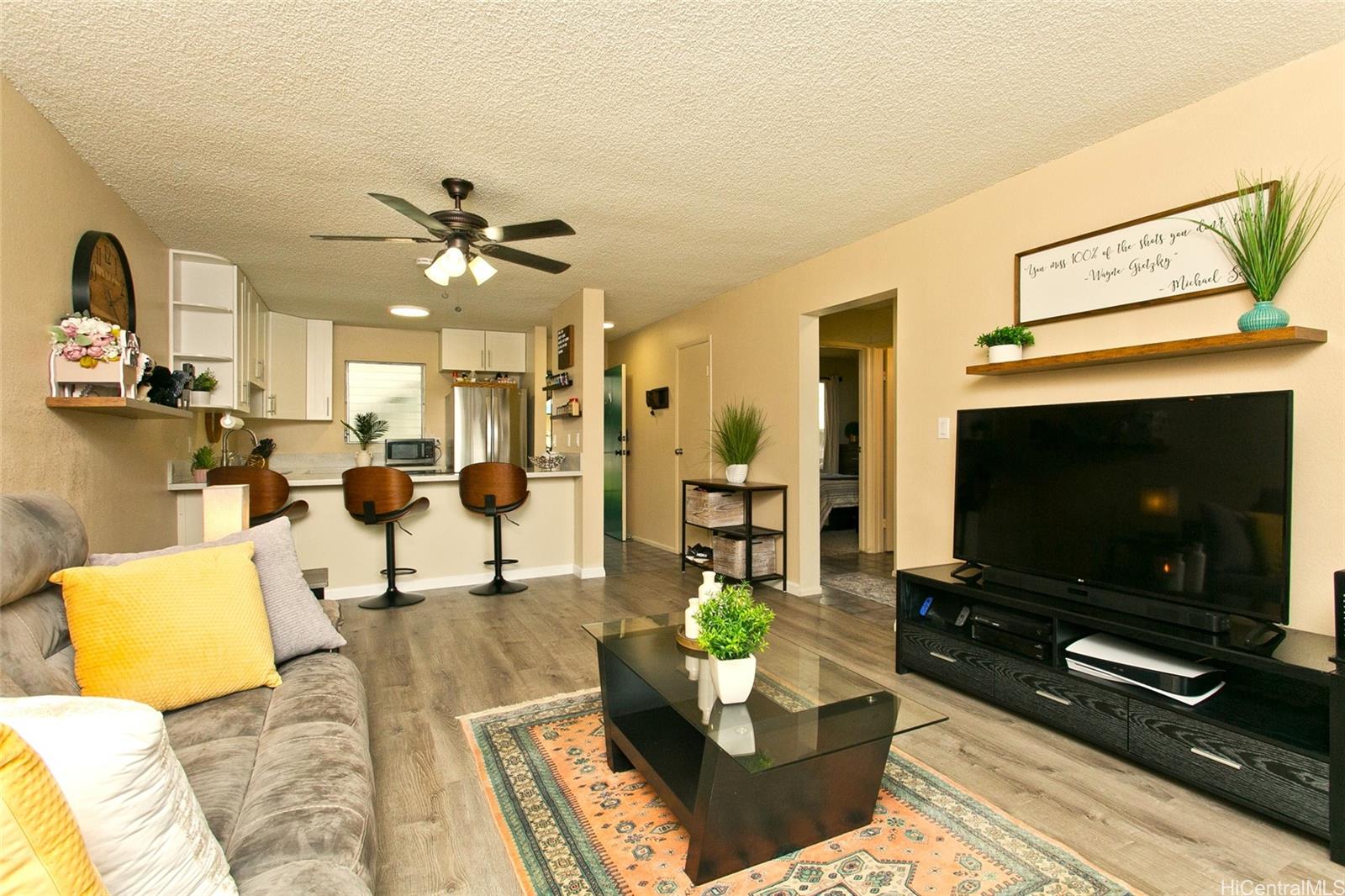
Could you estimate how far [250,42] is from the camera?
2035mm

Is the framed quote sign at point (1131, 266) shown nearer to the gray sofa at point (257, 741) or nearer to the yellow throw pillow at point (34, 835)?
the gray sofa at point (257, 741)

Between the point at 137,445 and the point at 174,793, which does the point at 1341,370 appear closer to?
the point at 174,793

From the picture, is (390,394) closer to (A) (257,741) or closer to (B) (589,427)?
(B) (589,427)

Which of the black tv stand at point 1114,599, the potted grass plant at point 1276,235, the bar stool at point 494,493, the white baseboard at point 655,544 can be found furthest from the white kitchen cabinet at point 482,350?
the potted grass plant at point 1276,235

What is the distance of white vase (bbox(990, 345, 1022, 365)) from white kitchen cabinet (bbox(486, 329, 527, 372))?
5348 millimetres

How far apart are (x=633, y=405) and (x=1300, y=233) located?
5881 millimetres

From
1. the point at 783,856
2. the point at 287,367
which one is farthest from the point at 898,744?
the point at 287,367

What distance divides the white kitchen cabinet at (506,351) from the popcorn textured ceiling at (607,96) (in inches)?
133

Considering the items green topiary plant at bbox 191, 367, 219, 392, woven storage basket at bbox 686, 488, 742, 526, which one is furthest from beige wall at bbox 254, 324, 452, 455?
woven storage basket at bbox 686, 488, 742, 526

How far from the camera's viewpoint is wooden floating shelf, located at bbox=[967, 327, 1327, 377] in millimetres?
2088

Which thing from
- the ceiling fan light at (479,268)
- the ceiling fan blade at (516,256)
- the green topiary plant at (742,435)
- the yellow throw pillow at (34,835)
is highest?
the ceiling fan blade at (516,256)

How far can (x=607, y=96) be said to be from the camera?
2.35m

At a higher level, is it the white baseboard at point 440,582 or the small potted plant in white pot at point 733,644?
the small potted plant in white pot at point 733,644

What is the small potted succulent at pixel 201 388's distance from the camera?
3967mm
